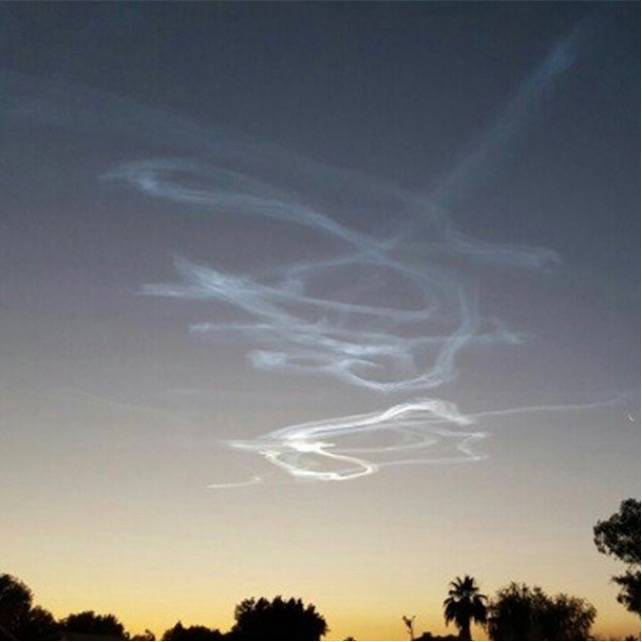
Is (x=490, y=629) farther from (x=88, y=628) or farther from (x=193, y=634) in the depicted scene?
(x=88, y=628)

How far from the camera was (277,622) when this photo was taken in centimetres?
7894

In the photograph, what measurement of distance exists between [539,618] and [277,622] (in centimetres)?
3573

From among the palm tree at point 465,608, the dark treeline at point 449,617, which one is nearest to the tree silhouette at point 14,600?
the dark treeline at point 449,617

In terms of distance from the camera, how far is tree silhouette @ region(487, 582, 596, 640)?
85.4 metres

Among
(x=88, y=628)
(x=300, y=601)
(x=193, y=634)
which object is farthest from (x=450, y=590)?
(x=88, y=628)

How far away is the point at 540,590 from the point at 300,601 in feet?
110

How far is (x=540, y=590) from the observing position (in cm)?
8888

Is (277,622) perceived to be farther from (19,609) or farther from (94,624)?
(94,624)

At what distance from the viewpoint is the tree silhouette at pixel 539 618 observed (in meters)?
85.4

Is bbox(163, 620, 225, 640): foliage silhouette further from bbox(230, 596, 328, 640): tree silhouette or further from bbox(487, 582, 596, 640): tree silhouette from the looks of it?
bbox(487, 582, 596, 640): tree silhouette

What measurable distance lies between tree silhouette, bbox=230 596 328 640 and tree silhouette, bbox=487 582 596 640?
79.7 feet

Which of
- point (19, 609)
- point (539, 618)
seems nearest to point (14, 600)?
point (19, 609)

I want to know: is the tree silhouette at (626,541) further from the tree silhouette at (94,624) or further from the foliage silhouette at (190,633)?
the tree silhouette at (94,624)

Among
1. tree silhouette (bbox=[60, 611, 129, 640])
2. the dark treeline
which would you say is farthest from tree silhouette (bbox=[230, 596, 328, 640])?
tree silhouette (bbox=[60, 611, 129, 640])
